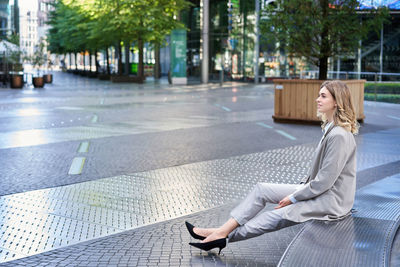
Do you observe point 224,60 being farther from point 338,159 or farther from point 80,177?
point 338,159

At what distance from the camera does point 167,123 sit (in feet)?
47.7

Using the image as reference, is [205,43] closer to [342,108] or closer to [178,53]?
[178,53]

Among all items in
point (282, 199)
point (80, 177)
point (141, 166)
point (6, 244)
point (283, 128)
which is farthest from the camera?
point (283, 128)

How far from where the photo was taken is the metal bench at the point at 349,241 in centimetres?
373

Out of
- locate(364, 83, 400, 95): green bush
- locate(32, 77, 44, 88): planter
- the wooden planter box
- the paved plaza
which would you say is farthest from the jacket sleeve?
locate(32, 77, 44, 88): planter

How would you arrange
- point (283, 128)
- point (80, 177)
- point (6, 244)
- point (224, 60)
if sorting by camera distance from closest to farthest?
point (6, 244) → point (80, 177) → point (283, 128) → point (224, 60)

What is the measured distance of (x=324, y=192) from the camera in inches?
175

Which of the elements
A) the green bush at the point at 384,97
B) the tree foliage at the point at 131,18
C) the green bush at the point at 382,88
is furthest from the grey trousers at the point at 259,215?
the tree foliage at the point at 131,18

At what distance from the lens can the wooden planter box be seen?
14328 millimetres

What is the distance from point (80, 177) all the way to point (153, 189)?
1.31 m

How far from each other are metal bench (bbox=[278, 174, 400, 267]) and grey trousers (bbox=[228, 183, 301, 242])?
8.9 inches

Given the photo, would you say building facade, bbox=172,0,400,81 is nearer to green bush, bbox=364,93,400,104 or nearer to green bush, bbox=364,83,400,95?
green bush, bbox=364,83,400,95

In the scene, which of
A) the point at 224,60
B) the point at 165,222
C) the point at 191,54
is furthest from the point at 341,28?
the point at 191,54

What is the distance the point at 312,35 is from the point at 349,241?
1102 centimetres
